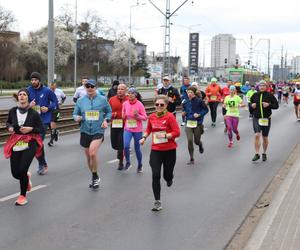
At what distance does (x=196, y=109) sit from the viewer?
1145 centimetres

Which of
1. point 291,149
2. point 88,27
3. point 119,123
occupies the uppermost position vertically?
point 88,27

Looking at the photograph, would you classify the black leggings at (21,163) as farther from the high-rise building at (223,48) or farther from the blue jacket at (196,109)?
the high-rise building at (223,48)

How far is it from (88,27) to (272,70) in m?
43.6

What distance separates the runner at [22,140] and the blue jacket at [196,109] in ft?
15.3

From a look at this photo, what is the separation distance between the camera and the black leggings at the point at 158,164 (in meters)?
7.20

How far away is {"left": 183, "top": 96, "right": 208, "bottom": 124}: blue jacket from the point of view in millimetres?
11453

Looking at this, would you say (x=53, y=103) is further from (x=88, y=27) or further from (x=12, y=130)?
(x=88, y=27)

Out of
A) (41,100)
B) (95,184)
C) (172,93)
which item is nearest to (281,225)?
(95,184)

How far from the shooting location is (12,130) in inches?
292

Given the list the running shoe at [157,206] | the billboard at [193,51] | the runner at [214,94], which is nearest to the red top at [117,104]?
the running shoe at [157,206]

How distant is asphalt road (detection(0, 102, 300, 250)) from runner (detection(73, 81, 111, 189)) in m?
0.59

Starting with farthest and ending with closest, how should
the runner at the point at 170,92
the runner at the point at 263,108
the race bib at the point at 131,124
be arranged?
the runner at the point at 170,92, the runner at the point at 263,108, the race bib at the point at 131,124

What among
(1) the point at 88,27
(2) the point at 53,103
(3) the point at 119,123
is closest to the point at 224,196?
(3) the point at 119,123

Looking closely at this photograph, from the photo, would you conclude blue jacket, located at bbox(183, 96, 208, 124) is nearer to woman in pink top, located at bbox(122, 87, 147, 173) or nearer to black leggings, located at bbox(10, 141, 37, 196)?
woman in pink top, located at bbox(122, 87, 147, 173)
